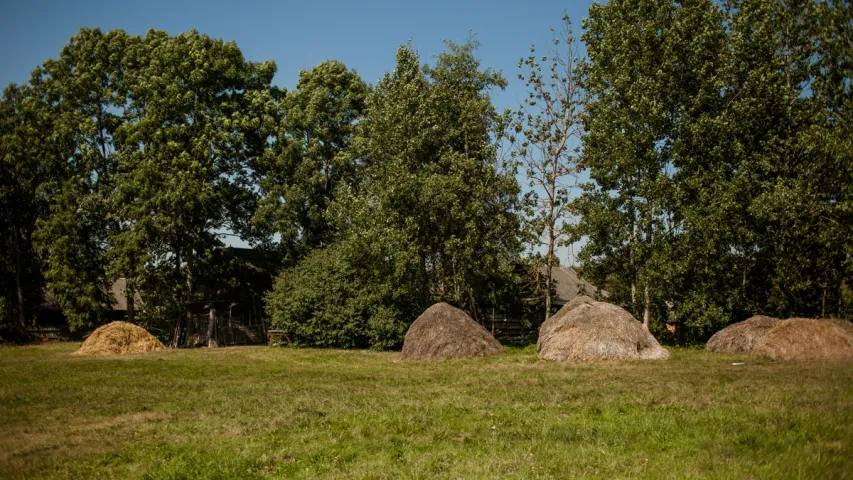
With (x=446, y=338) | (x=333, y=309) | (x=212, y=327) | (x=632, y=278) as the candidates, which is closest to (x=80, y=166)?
(x=212, y=327)

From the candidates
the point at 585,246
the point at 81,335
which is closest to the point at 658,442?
the point at 585,246

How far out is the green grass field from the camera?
759 centimetres

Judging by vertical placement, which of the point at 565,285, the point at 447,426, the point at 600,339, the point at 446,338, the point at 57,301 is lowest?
the point at 447,426

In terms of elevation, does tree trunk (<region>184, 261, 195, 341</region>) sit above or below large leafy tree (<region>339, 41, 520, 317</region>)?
below

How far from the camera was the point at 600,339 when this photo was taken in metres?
19.8

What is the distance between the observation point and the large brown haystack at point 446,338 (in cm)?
2216

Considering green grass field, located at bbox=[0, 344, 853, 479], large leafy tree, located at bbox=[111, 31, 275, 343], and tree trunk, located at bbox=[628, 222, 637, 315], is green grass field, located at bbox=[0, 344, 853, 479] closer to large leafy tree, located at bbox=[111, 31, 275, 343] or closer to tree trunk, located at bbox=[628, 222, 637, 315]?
tree trunk, located at bbox=[628, 222, 637, 315]

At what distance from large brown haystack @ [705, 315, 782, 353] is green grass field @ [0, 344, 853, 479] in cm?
430

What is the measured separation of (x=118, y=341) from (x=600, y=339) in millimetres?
21068

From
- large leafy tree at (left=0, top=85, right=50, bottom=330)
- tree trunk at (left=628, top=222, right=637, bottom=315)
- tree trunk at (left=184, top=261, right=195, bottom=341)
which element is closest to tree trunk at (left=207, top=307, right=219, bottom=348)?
tree trunk at (left=184, top=261, right=195, bottom=341)

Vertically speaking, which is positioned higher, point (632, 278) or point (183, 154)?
point (183, 154)

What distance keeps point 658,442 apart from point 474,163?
78.8 feet

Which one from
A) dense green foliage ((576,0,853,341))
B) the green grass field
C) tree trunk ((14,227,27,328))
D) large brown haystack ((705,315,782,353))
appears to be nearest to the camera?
the green grass field

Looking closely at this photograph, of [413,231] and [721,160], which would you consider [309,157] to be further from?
[721,160]
